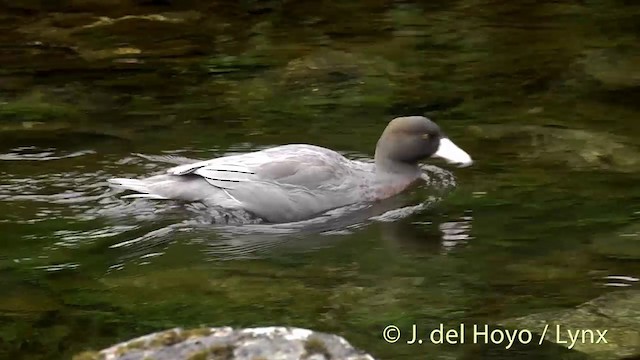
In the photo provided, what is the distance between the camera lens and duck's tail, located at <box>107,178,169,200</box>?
785cm

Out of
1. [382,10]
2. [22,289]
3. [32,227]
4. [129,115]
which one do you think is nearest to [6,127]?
[129,115]

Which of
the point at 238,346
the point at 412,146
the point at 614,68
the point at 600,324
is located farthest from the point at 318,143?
the point at 238,346

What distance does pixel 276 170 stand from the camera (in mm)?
7734

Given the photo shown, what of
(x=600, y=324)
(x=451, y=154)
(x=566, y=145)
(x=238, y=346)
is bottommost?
(x=600, y=324)

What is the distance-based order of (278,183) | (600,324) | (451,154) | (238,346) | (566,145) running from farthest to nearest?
(566,145) < (451,154) < (278,183) < (600,324) < (238,346)

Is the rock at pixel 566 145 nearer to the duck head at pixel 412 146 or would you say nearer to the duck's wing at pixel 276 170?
the duck head at pixel 412 146

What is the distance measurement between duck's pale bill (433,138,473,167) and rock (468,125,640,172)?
75cm

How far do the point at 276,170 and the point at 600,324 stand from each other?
275cm

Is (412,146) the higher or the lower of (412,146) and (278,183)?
the higher

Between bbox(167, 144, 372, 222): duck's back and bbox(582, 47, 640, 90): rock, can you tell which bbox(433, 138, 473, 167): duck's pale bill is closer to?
bbox(167, 144, 372, 222): duck's back

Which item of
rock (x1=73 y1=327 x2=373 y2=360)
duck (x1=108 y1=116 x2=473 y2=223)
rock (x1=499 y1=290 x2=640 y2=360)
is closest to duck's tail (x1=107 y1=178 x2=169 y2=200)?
duck (x1=108 y1=116 x2=473 y2=223)

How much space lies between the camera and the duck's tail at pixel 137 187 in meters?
7.85

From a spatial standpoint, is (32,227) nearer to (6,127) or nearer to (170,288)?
(170,288)

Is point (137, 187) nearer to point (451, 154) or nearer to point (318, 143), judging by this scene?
point (318, 143)
